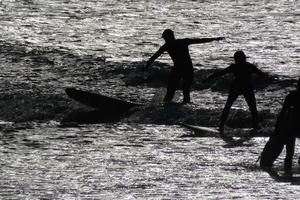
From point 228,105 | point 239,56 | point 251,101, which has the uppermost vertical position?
point 239,56

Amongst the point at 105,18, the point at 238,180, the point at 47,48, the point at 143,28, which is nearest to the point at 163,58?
the point at 47,48

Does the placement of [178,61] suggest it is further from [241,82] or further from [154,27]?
[154,27]

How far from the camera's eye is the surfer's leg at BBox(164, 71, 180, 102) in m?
25.4

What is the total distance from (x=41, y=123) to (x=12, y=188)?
6.05 metres

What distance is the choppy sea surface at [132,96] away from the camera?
18930mm

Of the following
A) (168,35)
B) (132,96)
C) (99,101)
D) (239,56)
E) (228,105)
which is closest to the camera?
(239,56)

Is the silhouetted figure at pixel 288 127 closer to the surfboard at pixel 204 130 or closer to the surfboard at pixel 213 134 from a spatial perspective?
the surfboard at pixel 213 134

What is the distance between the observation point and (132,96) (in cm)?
2727

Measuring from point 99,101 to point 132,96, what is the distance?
1.69 meters

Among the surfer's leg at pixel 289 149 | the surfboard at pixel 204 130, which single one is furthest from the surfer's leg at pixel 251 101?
the surfer's leg at pixel 289 149

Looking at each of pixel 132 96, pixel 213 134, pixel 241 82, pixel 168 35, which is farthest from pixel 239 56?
pixel 132 96

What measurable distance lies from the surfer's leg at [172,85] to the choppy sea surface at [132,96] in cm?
34

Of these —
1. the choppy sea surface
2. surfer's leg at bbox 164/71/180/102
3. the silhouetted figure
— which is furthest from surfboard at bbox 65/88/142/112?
the silhouetted figure

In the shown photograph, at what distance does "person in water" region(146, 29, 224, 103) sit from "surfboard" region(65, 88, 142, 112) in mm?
929
